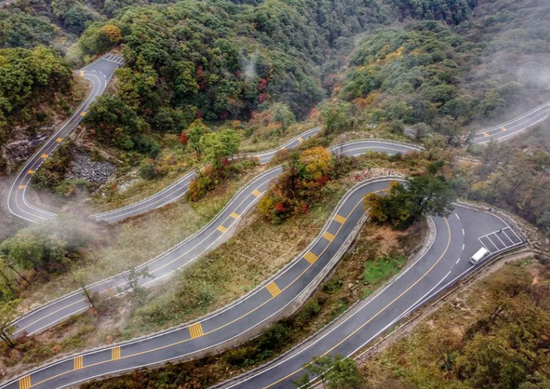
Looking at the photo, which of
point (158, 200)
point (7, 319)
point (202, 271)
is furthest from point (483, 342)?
point (158, 200)

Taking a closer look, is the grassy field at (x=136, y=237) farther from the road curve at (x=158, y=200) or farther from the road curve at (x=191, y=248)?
the road curve at (x=158, y=200)

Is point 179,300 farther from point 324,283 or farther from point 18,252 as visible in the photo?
point 18,252

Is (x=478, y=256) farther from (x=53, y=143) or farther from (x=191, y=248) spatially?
(x=53, y=143)

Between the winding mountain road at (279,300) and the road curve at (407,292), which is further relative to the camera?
the winding mountain road at (279,300)

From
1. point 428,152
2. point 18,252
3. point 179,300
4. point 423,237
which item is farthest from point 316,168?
point 18,252

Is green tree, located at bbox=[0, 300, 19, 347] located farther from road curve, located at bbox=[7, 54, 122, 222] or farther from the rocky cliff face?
the rocky cliff face

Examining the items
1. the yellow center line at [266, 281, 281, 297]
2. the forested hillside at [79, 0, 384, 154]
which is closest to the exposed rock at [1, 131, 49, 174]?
the forested hillside at [79, 0, 384, 154]

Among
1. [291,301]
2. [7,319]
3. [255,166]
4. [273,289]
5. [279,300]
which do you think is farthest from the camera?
[255,166]

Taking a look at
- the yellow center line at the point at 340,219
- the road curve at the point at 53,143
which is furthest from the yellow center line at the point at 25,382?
the yellow center line at the point at 340,219
